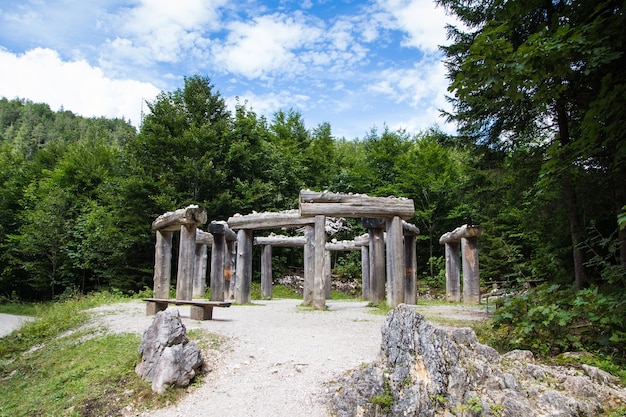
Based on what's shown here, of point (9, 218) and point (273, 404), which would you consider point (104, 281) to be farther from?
point (273, 404)

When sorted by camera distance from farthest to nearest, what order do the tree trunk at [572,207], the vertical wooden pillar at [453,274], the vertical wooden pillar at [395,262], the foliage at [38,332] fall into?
the vertical wooden pillar at [453,274] → the vertical wooden pillar at [395,262] → the foliage at [38,332] → the tree trunk at [572,207]

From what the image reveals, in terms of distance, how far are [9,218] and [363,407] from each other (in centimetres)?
2623

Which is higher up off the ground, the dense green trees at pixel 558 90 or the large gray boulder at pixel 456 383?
the dense green trees at pixel 558 90

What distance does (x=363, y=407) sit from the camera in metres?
4.30

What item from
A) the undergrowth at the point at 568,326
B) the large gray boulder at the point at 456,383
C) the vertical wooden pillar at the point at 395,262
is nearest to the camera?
the large gray boulder at the point at 456,383

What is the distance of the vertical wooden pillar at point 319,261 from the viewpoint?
11.3 meters

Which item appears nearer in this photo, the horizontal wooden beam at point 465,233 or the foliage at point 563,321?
the foliage at point 563,321

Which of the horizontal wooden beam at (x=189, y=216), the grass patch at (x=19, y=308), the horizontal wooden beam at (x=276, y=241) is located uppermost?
the horizontal wooden beam at (x=189, y=216)

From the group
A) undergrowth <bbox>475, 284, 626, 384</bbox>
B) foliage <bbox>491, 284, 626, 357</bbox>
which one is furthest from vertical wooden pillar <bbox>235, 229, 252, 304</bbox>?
foliage <bbox>491, 284, 626, 357</bbox>

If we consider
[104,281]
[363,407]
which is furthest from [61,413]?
[104,281]

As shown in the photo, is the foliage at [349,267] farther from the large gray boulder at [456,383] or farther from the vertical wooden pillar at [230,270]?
the large gray boulder at [456,383]

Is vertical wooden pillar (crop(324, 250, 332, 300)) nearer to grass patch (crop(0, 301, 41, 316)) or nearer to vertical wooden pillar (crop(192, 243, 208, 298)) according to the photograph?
vertical wooden pillar (crop(192, 243, 208, 298))

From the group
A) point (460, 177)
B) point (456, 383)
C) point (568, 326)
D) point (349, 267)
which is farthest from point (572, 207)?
point (349, 267)

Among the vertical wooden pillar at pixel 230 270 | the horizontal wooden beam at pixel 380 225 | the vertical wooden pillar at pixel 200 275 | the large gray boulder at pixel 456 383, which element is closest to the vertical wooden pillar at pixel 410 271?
the horizontal wooden beam at pixel 380 225
